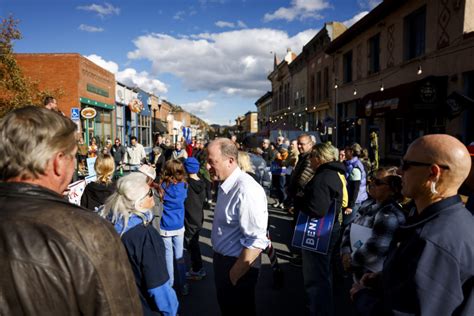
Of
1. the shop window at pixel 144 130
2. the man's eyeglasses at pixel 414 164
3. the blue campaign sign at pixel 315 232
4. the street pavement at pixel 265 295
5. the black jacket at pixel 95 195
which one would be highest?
the shop window at pixel 144 130

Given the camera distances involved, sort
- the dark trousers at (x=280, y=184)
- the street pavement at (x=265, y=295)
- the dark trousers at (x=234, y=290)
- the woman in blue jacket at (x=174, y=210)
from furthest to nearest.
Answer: the dark trousers at (x=280, y=184) → the woman in blue jacket at (x=174, y=210) → the street pavement at (x=265, y=295) → the dark trousers at (x=234, y=290)

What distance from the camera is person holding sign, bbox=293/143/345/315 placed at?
3561mm

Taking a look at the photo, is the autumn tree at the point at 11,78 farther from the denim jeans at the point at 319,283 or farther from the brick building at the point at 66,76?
the denim jeans at the point at 319,283

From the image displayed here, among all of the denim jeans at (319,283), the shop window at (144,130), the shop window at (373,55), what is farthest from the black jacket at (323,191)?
the shop window at (144,130)

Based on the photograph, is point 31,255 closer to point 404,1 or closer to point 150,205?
point 150,205

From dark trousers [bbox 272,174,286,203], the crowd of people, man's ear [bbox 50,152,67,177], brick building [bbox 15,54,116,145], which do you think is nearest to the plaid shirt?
the crowd of people

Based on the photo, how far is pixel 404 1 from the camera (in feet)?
44.4

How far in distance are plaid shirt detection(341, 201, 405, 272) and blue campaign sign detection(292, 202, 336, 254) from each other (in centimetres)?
69

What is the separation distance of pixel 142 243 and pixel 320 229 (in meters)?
1.87

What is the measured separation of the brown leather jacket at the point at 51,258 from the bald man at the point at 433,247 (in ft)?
3.95

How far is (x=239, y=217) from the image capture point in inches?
109

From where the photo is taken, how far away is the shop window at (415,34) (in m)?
13.0

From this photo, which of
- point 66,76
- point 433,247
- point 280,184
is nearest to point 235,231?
point 433,247

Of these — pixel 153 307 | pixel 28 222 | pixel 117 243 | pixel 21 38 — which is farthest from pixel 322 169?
pixel 21 38
